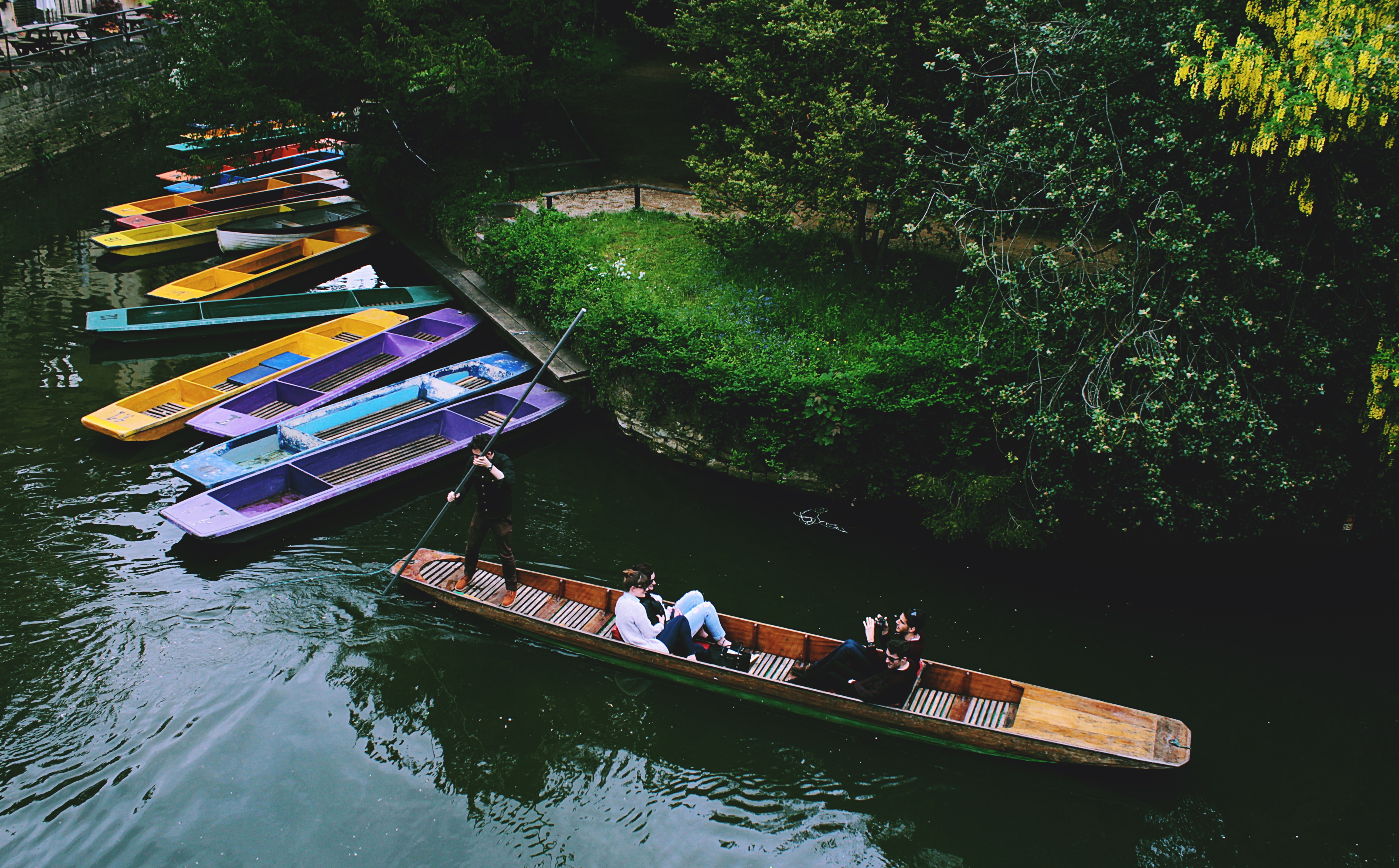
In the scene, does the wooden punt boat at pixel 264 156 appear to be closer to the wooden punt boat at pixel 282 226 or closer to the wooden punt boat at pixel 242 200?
the wooden punt boat at pixel 242 200

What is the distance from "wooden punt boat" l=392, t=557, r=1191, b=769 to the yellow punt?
1008cm

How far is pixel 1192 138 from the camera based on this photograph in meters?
8.62

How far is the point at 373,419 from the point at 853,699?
7896 mm

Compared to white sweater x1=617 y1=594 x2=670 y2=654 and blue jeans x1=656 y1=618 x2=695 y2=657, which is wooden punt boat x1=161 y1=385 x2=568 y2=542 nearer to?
white sweater x1=617 y1=594 x2=670 y2=654

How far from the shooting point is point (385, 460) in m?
11.1

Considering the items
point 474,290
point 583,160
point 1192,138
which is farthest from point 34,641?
point 583,160

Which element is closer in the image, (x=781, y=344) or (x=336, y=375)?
(x=781, y=344)

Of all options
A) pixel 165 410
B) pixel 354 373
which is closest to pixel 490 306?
pixel 354 373

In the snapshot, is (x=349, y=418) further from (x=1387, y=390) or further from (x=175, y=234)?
(x=1387, y=390)

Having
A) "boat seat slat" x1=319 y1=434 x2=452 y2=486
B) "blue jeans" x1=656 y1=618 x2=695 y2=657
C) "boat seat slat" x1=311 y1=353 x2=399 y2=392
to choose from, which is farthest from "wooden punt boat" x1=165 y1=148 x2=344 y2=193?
"blue jeans" x1=656 y1=618 x2=695 y2=657

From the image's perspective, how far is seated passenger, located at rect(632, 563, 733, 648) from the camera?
26.5 feet

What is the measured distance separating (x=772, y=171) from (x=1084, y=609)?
24.8 feet

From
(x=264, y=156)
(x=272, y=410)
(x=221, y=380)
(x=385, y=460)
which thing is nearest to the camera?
(x=385, y=460)

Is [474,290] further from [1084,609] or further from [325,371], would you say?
[1084,609]
